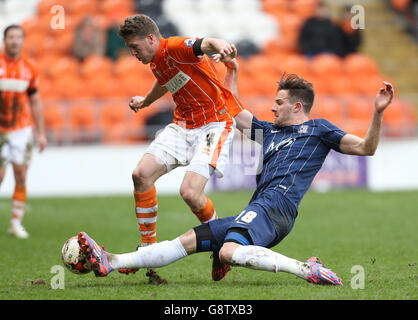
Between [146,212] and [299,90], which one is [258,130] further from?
[146,212]

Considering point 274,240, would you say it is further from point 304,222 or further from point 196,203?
point 304,222

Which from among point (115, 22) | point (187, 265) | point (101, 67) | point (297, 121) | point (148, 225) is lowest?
point (187, 265)

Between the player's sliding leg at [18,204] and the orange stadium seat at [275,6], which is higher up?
the orange stadium seat at [275,6]

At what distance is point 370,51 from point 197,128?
1497 centimetres

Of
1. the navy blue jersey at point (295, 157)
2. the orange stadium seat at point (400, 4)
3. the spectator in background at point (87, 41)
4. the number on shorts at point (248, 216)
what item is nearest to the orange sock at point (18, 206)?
the navy blue jersey at point (295, 157)

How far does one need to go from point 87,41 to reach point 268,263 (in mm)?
13283

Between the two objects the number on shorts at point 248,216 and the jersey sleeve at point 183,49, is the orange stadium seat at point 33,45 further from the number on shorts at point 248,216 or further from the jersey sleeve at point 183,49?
the number on shorts at point 248,216

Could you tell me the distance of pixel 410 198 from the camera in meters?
12.3

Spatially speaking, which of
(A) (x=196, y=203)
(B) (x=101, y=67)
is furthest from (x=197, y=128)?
(B) (x=101, y=67)

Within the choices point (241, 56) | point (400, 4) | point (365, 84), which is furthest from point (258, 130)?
point (400, 4)

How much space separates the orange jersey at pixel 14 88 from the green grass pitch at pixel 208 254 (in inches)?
55.4

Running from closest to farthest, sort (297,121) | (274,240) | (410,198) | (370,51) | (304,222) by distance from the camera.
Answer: (274,240)
(297,121)
(304,222)
(410,198)
(370,51)

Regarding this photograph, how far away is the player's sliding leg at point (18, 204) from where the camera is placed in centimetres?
832

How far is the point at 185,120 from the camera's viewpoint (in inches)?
229
